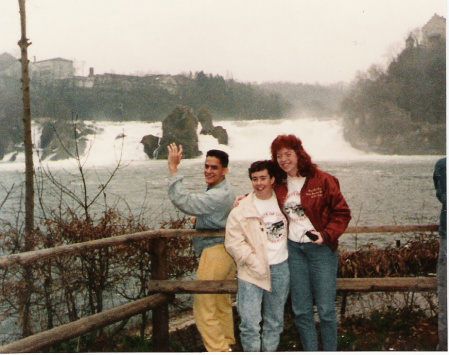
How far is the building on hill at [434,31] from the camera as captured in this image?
13.3 ft

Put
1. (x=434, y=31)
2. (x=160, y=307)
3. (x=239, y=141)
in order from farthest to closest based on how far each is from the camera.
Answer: (x=239, y=141) → (x=434, y=31) → (x=160, y=307)

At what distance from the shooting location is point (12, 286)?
4.52 meters

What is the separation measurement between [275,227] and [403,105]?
3.81 meters

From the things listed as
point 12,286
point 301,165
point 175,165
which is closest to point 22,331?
point 12,286

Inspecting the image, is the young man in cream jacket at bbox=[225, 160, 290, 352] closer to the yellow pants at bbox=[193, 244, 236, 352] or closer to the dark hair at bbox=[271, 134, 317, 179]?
the dark hair at bbox=[271, 134, 317, 179]

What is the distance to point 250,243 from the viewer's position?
2.69 m

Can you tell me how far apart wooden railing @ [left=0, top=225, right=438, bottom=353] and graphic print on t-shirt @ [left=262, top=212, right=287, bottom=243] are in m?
0.44

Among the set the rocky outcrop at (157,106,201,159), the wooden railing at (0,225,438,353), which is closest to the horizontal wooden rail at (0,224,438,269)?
the wooden railing at (0,225,438,353)

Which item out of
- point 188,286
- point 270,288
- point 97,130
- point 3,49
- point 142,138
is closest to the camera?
point 270,288

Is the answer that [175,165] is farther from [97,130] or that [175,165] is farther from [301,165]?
[97,130]

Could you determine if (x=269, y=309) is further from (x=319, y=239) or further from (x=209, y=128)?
(x=209, y=128)

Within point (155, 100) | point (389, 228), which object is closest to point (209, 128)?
point (155, 100)

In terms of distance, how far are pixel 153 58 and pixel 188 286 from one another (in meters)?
3.31

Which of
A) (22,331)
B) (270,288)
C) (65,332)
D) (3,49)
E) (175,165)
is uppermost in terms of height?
(3,49)
